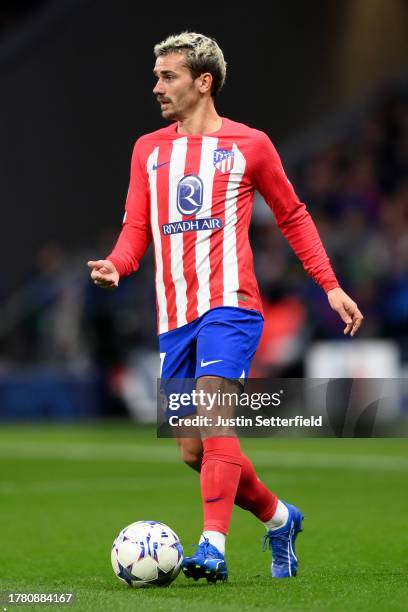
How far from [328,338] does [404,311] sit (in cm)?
96

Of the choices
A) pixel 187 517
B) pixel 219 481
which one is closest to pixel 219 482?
pixel 219 481

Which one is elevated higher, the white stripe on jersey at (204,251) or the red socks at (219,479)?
the white stripe on jersey at (204,251)

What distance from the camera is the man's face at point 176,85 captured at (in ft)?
18.4

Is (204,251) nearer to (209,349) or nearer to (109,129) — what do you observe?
(209,349)

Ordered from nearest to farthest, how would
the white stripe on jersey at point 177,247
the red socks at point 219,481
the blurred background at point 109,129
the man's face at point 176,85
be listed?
the red socks at point 219,481 → the white stripe on jersey at point 177,247 → the man's face at point 176,85 → the blurred background at point 109,129

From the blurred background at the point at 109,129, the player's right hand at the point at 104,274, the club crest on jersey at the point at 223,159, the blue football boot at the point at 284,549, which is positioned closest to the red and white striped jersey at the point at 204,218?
the club crest on jersey at the point at 223,159

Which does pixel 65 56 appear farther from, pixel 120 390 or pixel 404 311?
pixel 404 311

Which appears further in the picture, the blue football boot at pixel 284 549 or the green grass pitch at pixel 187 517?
the blue football boot at pixel 284 549

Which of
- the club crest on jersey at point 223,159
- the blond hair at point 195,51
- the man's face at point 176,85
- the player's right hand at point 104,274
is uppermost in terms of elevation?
the blond hair at point 195,51

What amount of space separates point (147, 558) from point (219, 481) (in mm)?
423

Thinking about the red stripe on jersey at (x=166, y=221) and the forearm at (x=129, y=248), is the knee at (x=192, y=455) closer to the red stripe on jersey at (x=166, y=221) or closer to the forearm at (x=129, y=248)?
the red stripe on jersey at (x=166, y=221)

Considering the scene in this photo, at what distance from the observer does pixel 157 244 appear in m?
5.63

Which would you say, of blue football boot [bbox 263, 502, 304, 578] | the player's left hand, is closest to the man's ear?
the player's left hand

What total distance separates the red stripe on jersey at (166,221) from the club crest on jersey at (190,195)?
Answer: 0.06m
